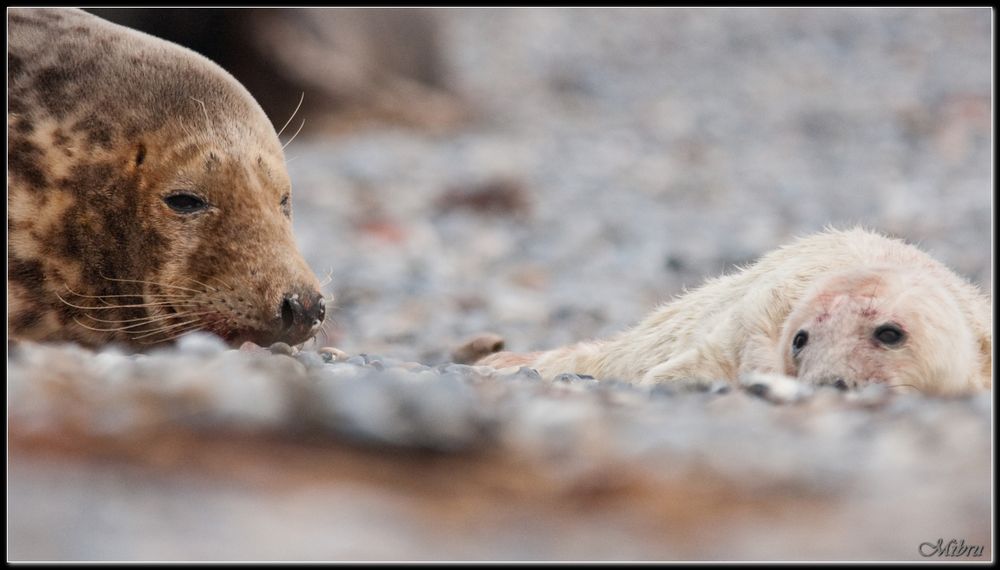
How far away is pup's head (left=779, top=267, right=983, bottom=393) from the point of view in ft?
13.0

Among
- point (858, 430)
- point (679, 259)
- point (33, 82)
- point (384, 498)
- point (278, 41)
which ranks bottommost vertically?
point (384, 498)

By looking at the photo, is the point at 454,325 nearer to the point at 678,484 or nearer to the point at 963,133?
the point at 678,484

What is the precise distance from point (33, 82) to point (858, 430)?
9.87 feet

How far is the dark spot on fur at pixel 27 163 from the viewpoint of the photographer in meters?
4.05

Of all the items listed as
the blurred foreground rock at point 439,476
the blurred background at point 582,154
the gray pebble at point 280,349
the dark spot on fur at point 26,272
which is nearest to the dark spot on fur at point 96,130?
the dark spot on fur at point 26,272

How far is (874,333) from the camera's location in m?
4.04

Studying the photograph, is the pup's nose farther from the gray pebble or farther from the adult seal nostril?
the gray pebble

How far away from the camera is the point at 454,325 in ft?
22.7

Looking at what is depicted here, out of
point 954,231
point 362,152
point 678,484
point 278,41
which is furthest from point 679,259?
point 678,484

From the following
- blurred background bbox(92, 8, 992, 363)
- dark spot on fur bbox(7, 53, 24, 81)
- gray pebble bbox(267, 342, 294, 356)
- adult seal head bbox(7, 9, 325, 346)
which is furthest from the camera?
blurred background bbox(92, 8, 992, 363)

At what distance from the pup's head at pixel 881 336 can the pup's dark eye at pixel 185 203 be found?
2.15 meters

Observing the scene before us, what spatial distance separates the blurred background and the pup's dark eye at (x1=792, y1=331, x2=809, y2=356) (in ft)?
6.89

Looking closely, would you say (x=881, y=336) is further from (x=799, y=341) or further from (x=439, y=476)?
(x=439, y=476)

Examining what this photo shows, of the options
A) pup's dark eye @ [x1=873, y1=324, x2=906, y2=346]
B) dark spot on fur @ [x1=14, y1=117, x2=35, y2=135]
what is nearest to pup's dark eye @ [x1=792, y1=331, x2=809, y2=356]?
pup's dark eye @ [x1=873, y1=324, x2=906, y2=346]
